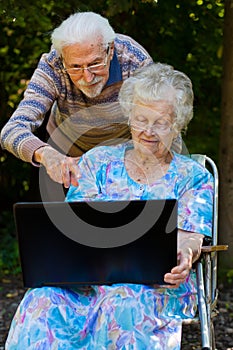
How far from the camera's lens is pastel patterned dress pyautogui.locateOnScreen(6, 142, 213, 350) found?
9.70ft

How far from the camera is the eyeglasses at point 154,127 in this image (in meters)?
3.30

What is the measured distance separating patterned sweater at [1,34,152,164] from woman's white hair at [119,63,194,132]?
0.70 ft

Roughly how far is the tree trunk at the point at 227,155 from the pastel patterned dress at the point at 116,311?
6.78 feet

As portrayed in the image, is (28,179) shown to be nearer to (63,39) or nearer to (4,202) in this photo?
(4,202)

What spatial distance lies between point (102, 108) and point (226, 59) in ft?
5.84

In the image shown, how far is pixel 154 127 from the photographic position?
3.30 metres

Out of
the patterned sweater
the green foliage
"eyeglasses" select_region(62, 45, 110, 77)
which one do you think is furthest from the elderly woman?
the green foliage

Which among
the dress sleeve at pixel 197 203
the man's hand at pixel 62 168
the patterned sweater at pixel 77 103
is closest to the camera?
the man's hand at pixel 62 168

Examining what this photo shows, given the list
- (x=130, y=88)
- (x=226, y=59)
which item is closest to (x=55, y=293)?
(x=130, y=88)

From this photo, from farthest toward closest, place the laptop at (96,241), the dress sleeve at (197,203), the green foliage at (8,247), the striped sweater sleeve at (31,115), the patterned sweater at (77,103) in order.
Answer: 1. the green foliage at (8,247)
2. the patterned sweater at (77,103)
3. the striped sweater sleeve at (31,115)
4. the dress sleeve at (197,203)
5. the laptop at (96,241)

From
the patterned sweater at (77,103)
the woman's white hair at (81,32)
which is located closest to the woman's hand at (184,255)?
the patterned sweater at (77,103)

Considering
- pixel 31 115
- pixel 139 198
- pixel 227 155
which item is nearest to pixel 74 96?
pixel 31 115

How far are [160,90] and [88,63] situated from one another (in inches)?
13.1

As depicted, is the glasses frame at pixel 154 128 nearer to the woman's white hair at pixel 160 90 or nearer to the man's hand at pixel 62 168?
the woman's white hair at pixel 160 90
